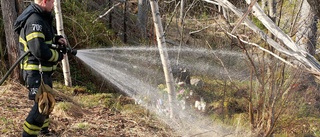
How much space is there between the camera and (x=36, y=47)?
326cm

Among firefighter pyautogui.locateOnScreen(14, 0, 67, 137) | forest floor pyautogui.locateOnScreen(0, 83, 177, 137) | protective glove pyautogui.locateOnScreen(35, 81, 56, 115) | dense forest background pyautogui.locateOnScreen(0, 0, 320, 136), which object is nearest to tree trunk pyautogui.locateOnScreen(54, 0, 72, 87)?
dense forest background pyautogui.locateOnScreen(0, 0, 320, 136)

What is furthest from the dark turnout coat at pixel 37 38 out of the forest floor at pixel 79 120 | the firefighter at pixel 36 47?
the forest floor at pixel 79 120

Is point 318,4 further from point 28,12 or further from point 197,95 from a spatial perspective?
point 197,95

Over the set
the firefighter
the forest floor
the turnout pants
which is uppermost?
the firefighter

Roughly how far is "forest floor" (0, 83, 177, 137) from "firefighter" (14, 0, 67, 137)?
89 cm

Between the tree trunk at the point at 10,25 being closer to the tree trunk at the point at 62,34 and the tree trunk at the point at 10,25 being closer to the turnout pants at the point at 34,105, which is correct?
the tree trunk at the point at 62,34

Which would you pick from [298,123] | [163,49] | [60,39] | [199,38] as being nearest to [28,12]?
[60,39]

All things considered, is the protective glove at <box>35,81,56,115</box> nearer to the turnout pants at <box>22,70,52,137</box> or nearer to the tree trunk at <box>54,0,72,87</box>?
the turnout pants at <box>22,70,52,137</box>

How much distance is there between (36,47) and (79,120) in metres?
2.11

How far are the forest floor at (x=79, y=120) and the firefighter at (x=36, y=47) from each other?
35.2 inches

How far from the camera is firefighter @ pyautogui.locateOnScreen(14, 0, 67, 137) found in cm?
329

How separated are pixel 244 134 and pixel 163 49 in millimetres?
1654

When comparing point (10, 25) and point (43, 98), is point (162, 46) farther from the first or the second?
point (10, 25)

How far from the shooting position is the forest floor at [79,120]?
15.0ft
